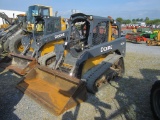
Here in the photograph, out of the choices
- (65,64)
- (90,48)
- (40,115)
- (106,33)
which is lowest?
(40,115)

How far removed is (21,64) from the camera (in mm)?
7680

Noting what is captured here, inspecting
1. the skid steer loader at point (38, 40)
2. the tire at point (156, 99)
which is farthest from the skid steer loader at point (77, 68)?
the tire at point (156, 99)

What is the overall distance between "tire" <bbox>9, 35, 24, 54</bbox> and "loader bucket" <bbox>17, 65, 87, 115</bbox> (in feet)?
15.5

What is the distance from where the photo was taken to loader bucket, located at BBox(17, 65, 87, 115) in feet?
14.9

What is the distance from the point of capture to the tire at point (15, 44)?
10.1m

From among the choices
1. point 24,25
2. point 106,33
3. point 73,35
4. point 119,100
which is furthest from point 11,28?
point 119,100

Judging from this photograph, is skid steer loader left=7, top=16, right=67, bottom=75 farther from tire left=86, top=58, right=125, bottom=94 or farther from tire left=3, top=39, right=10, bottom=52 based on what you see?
tire left=86, top=58, right=125, bottom=94

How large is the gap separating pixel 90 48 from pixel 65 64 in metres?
1.13

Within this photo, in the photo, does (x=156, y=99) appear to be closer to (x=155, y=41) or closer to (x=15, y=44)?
(x=15, y=44)

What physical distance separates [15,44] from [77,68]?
585 centimetres

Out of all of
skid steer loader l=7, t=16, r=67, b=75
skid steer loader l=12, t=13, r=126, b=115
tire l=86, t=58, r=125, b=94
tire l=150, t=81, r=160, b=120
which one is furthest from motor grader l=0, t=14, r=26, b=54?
tire l=150, t=81, r=160, b=120

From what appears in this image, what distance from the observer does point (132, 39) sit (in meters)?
18.1

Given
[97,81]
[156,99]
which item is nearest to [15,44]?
[97,81]

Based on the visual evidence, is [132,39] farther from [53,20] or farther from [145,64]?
[53,20]
